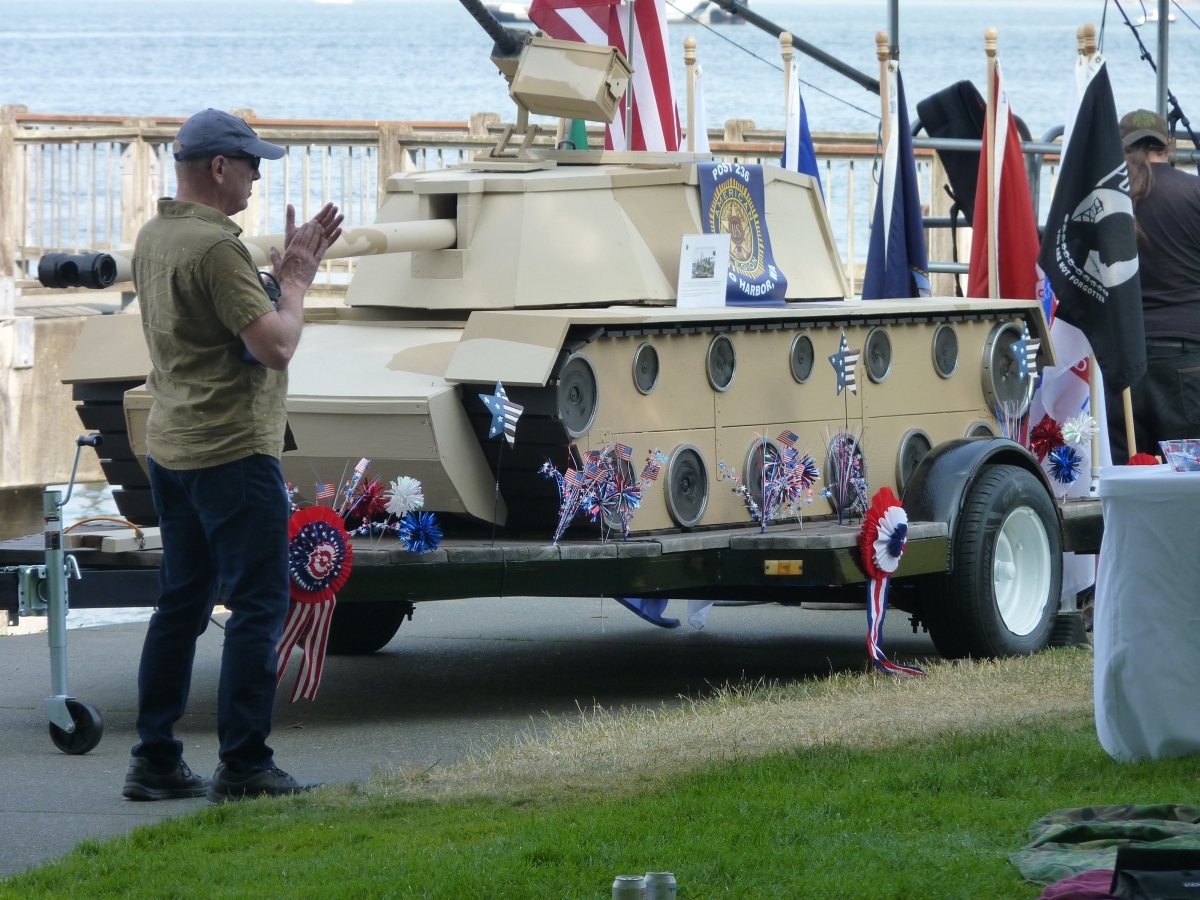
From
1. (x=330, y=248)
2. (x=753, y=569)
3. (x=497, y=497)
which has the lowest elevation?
(x=753, y=569)

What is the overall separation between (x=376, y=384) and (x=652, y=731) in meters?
1.96

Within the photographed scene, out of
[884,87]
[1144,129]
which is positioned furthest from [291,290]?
[884,87]

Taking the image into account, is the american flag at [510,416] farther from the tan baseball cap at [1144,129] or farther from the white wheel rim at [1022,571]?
the tan baseball cap at [1144,129]

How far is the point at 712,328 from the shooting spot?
8.59 metres

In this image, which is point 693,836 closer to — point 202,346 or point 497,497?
point 202,346

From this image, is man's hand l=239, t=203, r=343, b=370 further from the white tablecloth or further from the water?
the water

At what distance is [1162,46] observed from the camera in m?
11.8

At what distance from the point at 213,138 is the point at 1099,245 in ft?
17.3

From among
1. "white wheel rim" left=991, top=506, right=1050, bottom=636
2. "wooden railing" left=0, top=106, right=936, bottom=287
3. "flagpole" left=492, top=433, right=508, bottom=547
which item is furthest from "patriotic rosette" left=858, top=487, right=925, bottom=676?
"wooden railing" left=0, top=106, right=936, bottom=287

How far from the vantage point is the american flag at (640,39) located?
11.5 meters

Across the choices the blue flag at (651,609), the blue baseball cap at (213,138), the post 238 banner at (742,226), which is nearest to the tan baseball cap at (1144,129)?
the post 238 banner at (742,226)

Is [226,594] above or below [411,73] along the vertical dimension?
below

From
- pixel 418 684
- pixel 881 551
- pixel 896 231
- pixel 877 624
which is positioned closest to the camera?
pixel 881 551

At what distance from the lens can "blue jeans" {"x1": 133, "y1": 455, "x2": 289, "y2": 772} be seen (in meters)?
6.21
